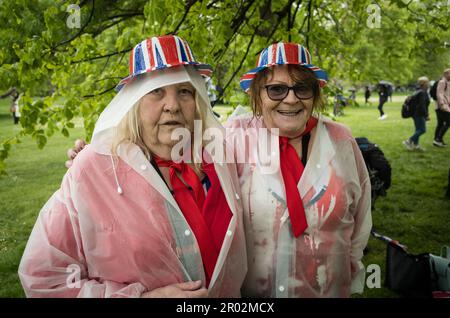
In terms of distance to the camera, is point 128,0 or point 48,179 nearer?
point 128,0

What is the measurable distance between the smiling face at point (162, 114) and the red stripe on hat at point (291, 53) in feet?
2.05

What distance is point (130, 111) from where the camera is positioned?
1704mm

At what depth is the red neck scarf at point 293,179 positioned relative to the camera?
75.7 inches

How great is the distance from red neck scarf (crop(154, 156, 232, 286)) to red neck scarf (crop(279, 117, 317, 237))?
1.20ft

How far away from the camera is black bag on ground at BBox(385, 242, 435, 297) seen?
3.43 m

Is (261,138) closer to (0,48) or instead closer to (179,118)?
(179,118)

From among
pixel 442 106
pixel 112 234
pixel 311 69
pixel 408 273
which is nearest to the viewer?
pixel 112 234

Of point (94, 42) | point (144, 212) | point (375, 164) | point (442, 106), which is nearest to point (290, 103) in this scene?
point (144, 212)

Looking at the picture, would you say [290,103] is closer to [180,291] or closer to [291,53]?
[291,53]

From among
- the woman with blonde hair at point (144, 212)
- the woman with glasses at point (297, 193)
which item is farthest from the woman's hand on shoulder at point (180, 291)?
the woman with glasses at point (297, 193)

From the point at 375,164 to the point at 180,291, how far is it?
3.39m

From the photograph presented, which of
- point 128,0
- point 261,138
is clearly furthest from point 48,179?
point 261,138

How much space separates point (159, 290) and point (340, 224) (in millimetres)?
1035

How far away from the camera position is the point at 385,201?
650cm
